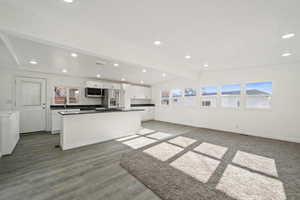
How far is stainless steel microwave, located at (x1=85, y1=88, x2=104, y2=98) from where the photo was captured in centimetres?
570

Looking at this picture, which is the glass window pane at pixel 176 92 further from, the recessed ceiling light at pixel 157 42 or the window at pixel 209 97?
the recessed ceiling light at pixel 157 42

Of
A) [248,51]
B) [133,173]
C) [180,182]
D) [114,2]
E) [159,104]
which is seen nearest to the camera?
[114,2]

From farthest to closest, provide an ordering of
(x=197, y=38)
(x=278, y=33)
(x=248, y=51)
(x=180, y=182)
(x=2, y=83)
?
(x=2, y=83)
(x=248, y=51)
(x=197, y=38)
(x=278, y=33)
(x=180, y=182)

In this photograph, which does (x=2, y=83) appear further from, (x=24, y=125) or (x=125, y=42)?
(x=125, y=42)

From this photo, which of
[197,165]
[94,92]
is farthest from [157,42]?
[94,92]

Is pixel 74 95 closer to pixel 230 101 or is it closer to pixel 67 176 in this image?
pixel 67 176

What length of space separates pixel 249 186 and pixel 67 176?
2.93m

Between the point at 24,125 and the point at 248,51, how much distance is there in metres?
7.81

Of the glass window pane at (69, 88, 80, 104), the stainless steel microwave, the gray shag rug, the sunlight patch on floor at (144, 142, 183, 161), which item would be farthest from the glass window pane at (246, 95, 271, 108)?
the glass window pane at (69, 88, 80, 104)

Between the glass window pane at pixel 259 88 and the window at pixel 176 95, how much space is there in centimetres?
296

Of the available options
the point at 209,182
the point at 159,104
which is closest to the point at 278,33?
the point at 209,182

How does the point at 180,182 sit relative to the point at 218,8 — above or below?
below

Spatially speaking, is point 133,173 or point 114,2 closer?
point 114,2

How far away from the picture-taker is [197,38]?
8.52ft
